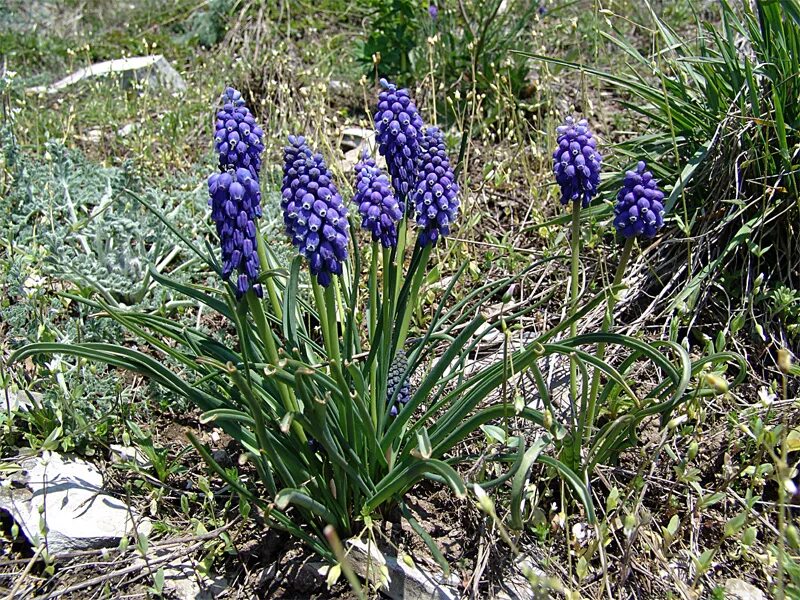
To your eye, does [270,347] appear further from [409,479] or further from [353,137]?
[353,137]

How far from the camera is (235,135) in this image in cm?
236

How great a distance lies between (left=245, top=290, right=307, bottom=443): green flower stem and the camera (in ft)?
7.57

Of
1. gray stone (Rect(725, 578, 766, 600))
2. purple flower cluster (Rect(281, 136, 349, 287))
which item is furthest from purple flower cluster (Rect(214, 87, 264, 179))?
gray stone (Rect(725, 578, 766, 600))

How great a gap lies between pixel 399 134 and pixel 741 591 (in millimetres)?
1932

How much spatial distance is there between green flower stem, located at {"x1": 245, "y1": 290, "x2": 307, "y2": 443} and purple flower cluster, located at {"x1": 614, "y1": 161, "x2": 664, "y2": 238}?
1145 millimetres

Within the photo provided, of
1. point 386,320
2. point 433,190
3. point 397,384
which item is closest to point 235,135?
point 433,190

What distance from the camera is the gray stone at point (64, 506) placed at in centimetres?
283

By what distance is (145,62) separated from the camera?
252 inches

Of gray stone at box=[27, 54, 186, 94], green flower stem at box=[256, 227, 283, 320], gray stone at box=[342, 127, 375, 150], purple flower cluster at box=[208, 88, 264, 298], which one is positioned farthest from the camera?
gray stone at box=[27, 54, 186, 94]

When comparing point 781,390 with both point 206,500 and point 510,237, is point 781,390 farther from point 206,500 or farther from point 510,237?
point 206,500

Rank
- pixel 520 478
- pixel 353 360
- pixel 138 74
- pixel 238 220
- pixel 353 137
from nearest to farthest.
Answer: pixel 238 220, pixel 520 478, pixel 353 360, pixel 353 137, pixel 138 74

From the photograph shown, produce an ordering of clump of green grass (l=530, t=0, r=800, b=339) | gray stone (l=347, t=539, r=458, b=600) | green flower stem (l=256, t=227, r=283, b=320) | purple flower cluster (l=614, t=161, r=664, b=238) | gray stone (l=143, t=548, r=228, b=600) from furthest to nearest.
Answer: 1. clump of green grass (l=530, t=0, r=800, b=339)
2. gray stone (l=143, t=548, r=228, b=600)
3. gray stone (l=347, t=539, r=458, b=600)
4. green flower stem (l=256, t=227, r=283, b=320)
5. purple flower cluster (l=614, t=161, r=664, b=238)

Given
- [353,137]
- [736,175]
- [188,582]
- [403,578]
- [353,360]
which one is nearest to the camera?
[353,360]

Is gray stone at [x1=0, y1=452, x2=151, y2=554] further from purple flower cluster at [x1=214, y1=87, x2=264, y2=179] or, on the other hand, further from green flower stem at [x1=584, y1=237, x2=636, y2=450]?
green flower stem at [x1=584, y1=237, x2=636, y2=450]
